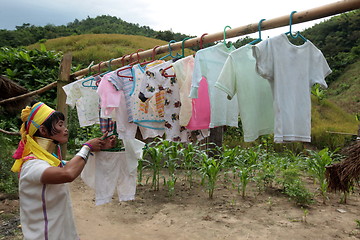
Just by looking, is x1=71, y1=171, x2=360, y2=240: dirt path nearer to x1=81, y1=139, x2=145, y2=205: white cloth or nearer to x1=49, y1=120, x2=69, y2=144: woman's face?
x1=81, y1=139, x2=145, y2=205: white cloth

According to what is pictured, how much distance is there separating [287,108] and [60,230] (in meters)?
1.35

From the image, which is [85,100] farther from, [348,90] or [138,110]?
[348,90]

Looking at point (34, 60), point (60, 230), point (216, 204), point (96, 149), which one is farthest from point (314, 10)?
point (34, 60)

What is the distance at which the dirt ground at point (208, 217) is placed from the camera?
3.33 m

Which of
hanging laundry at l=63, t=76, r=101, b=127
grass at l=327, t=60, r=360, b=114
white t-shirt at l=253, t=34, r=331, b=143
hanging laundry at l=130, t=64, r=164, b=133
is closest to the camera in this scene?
white t-shirt at l=253, t=34, r=331, b=143

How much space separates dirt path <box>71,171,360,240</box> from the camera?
333 cm

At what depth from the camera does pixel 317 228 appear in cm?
338

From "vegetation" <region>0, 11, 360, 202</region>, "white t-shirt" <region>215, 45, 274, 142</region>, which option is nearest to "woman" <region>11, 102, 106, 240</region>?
"white t-shirt" <region>215, 45, 274, 142</region>

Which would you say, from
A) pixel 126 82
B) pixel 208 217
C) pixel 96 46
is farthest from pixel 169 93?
pixel 96 46

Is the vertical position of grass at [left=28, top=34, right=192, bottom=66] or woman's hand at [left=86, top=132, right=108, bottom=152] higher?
grass at [left=28, top=34, right=192, bottom=66]

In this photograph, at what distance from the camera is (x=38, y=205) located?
157 cm

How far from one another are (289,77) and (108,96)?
Result: 1.13m

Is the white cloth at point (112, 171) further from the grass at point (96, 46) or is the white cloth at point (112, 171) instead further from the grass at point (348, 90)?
the grass at point (348, 90)

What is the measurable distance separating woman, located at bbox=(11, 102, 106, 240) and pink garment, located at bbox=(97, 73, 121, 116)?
0.37 metres
